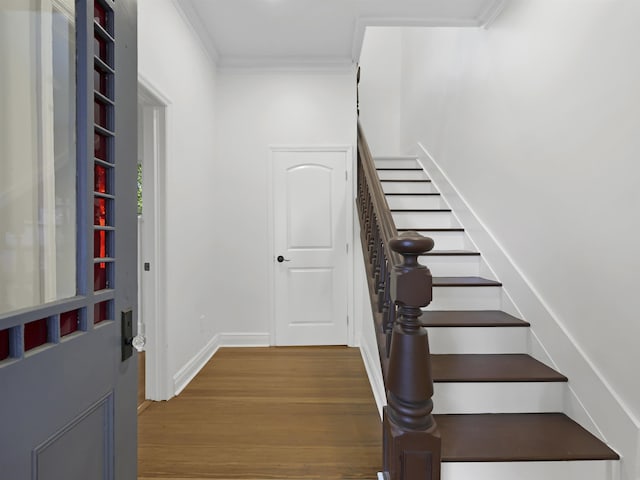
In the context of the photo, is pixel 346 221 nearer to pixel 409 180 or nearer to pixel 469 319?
pixel 409 180

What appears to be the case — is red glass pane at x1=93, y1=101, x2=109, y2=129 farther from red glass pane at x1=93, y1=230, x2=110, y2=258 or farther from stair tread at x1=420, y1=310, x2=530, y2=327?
stair tread at x1=420, y1=310, x2=530, y2=327

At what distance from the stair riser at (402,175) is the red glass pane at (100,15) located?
329cm

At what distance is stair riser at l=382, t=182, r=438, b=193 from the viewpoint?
367 cm

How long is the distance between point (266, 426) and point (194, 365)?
1038 millimetres

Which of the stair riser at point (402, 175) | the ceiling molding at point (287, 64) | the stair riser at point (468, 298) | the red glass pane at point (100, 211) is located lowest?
the stair riser at point (468, 298)

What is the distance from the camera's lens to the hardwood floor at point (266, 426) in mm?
1735

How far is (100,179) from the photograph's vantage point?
822mm

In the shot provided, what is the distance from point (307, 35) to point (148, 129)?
1620 mm

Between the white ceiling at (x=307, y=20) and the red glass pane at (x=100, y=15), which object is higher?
the white ceiling at (x=307, y=20)

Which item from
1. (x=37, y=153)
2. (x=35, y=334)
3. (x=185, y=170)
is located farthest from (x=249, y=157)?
(x=35, y=334)

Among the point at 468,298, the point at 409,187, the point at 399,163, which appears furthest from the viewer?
the point at 399,163

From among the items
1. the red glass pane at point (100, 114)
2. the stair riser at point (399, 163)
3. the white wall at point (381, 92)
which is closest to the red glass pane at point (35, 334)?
the red glass pane at point (100, 114)

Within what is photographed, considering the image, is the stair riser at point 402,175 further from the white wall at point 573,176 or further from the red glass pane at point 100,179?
the red glass pane at point 100,179

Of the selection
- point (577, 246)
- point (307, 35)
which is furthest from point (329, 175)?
point (577, 246)
